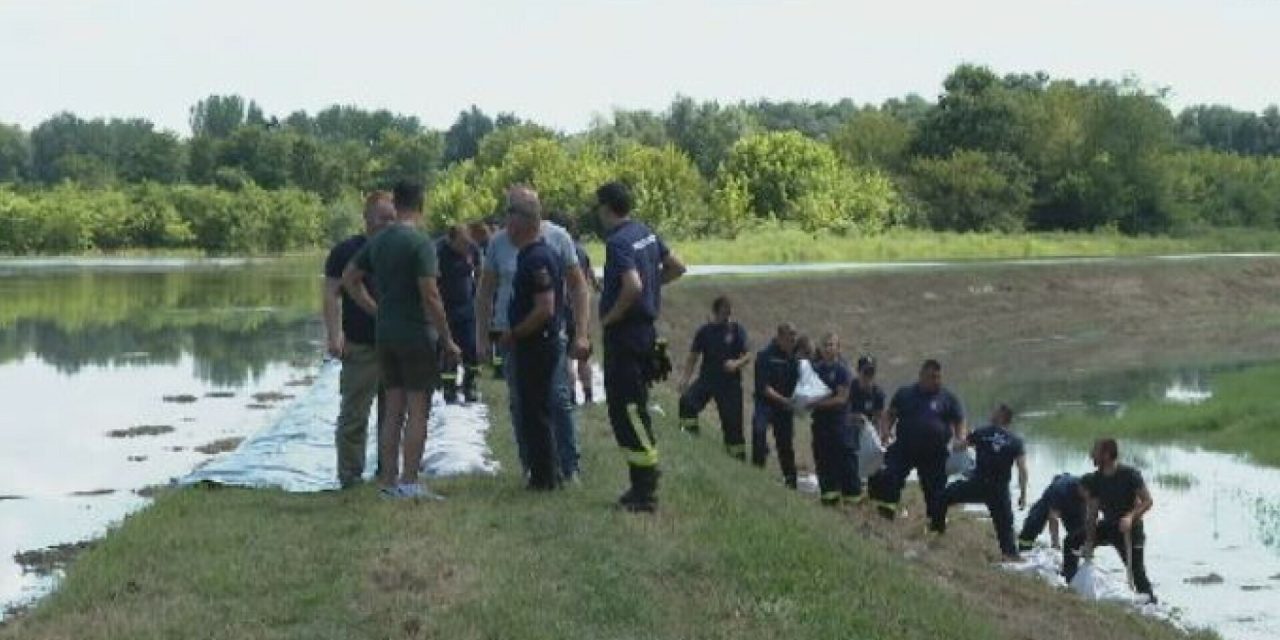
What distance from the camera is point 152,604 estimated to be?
8.51 meters

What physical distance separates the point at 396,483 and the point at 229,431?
9136 mm

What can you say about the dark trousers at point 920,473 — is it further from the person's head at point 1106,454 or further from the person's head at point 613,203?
the person's head at point 613,203

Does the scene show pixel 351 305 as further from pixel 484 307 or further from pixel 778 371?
A: pixel 778 371

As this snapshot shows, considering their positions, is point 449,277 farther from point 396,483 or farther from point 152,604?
point 152,604

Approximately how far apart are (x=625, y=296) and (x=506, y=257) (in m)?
2.46

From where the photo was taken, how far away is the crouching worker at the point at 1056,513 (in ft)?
48.4

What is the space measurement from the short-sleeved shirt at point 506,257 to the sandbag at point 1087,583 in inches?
200

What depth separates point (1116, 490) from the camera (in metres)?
14.3

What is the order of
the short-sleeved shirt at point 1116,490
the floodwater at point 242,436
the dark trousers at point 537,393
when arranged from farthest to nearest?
1. the short-sleeved shirt at point 1116,490
2. the floodwater at point 242,436
3. the dark trousers at point 537,393

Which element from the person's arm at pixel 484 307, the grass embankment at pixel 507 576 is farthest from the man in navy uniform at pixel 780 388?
the person's arm at pixel 484 307

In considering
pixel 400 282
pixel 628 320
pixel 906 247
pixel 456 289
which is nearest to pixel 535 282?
pixel 628 320

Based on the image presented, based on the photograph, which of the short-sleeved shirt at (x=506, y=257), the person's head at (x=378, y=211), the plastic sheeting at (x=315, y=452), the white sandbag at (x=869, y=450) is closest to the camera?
the short-sleeved shirt at (x=506, y=257)

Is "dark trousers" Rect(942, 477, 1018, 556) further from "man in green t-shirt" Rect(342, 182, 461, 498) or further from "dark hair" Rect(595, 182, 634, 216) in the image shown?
"dark hair" Rect(595, 182, 634, 216)

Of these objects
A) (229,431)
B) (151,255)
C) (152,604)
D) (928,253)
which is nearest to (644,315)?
(152,604)
